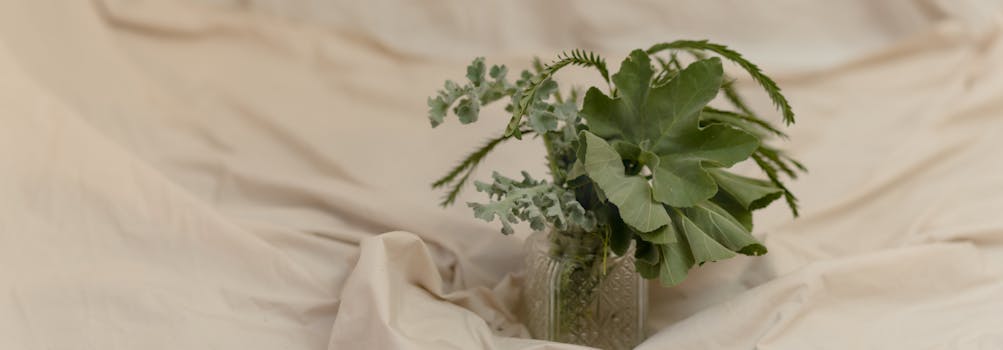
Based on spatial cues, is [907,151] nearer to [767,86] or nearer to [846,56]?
[846,56]

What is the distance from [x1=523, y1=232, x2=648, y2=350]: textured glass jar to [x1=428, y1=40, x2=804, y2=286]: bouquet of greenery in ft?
0.05

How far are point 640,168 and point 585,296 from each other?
0.17 metres

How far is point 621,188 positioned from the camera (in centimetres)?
123

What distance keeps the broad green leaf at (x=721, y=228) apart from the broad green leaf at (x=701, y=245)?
1 cm

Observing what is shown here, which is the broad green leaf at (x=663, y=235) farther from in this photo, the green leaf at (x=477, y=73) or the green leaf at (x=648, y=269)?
the green leaf at (x=477, y=73)

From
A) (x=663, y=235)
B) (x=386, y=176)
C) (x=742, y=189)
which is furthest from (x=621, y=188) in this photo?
(x=386, y=176)

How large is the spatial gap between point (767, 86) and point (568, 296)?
318mm

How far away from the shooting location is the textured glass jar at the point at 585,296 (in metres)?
1.36

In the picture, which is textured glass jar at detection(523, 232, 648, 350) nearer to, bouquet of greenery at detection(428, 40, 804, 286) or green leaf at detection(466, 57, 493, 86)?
bouquet of greenery at detection(428, 40, 804, 286)

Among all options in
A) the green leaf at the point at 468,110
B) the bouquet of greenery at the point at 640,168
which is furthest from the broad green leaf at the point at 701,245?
the green leaf at the point at 468,110

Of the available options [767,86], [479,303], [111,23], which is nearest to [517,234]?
[479,303]

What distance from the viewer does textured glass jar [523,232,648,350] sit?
1363 millimetres

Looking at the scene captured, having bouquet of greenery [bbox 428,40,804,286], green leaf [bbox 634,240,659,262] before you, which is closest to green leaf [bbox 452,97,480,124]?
bouquet of greenery [bbox 428,40,804,286]

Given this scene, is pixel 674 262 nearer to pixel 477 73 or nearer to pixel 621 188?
pixel 621 188
